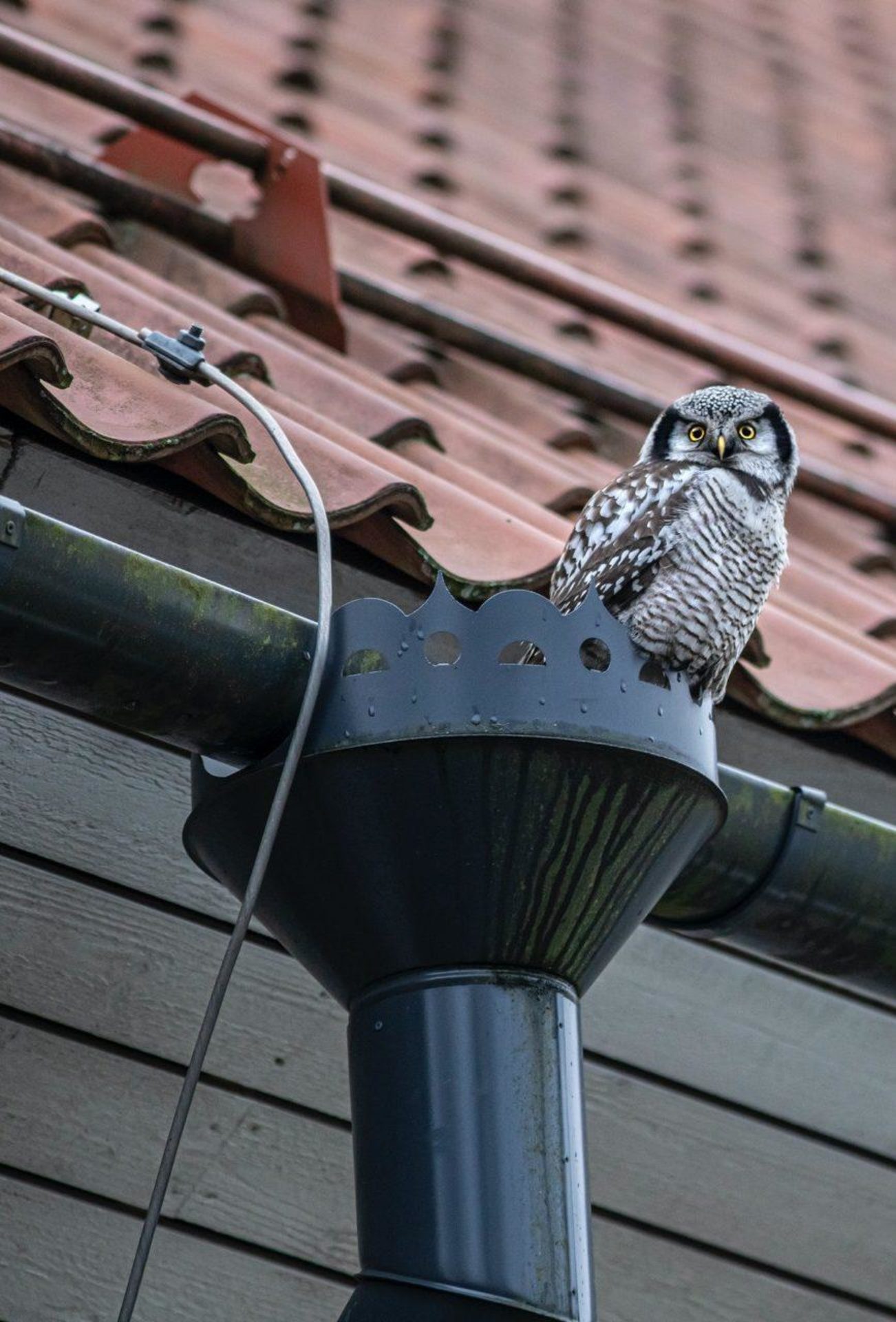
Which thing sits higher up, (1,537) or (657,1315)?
(1,537)

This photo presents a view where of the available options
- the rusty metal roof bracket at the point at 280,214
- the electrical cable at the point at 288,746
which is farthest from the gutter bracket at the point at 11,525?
the rusty metal roof bracket at the point at 280,214

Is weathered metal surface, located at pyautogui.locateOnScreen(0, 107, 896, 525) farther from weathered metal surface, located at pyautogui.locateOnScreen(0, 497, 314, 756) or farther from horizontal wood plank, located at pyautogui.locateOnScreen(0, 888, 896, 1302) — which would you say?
weathered metal surface, located at pyautogui.locateOnScreen(0, 497, 314, 756)

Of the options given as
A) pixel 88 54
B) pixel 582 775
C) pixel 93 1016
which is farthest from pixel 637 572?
pixel 88 54

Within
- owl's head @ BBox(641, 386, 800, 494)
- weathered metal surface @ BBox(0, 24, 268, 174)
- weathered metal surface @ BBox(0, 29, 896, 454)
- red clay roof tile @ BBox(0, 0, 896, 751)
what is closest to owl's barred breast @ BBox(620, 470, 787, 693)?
red clay roof tile @ BBox(0, 0, 896, 751)

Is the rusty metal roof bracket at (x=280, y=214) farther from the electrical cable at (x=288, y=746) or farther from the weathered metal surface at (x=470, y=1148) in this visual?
the weathered metal surface at (x=470, y=1148)

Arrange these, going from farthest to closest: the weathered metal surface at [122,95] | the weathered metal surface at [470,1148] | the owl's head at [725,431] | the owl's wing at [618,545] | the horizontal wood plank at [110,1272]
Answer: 1. the weathered metal surface at [122,95]
2. the owl's head at [725,431]
3. the owl's wing at [618,545]
4. the horizontal wood plank at [110,1272]
5. the weathered metal surface at [470,1148]

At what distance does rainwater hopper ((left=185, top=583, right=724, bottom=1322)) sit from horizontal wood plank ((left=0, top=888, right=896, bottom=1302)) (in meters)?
0.56

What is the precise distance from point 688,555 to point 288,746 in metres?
0.91

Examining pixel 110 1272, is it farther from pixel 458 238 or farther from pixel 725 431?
pixel 458 238

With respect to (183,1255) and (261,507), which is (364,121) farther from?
(183,1255)

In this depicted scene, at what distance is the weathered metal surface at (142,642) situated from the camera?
175cm

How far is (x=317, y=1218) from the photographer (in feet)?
8.05

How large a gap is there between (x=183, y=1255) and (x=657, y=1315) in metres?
0.72

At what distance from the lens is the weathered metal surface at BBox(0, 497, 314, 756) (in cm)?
175
